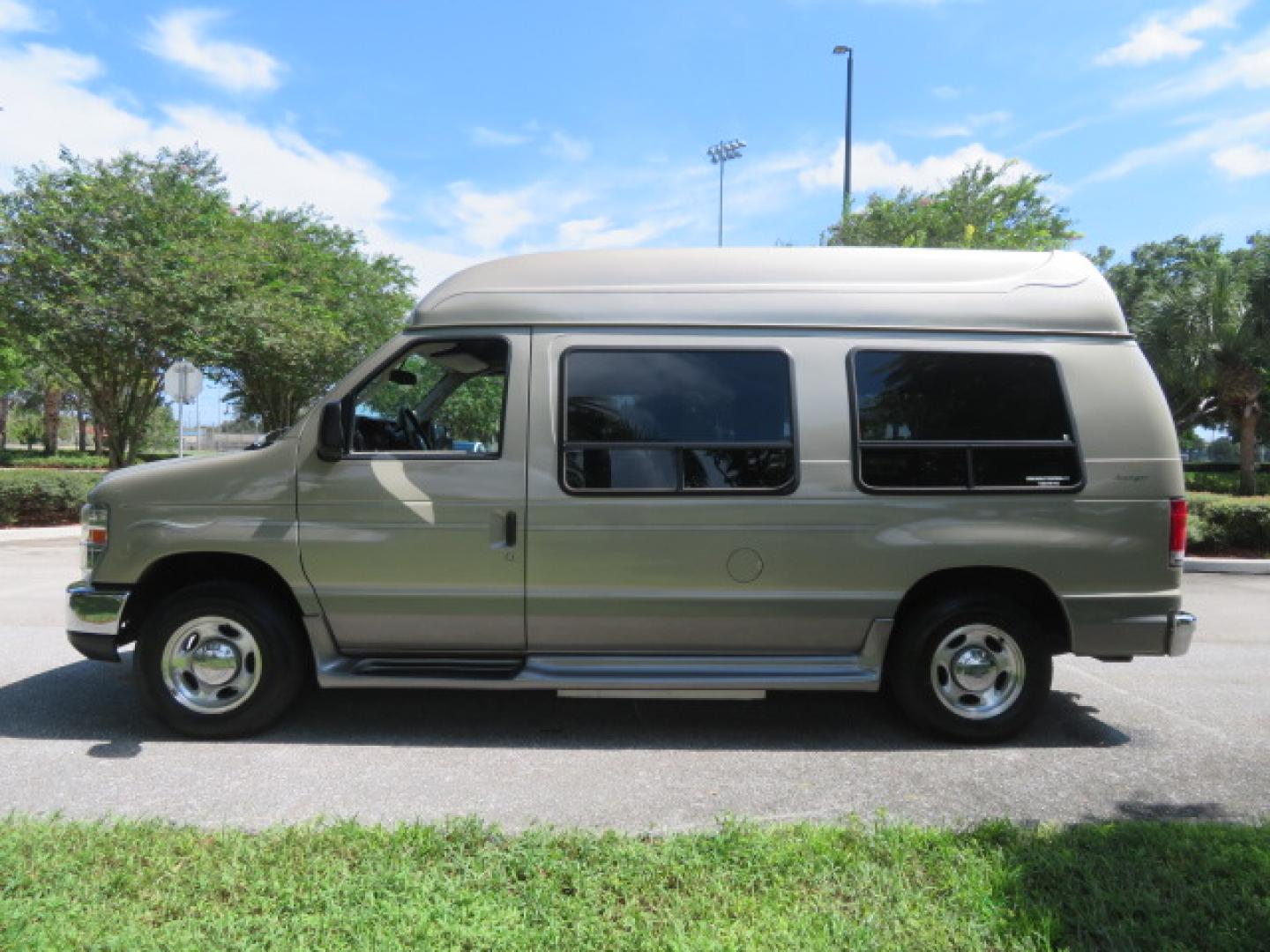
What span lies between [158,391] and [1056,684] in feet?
75.1

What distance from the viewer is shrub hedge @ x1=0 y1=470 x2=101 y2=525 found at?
1552cm

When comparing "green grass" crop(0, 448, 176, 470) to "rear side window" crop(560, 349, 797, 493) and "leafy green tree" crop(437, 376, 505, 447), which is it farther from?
"rear side window" crop(560, 349, 797, 493)

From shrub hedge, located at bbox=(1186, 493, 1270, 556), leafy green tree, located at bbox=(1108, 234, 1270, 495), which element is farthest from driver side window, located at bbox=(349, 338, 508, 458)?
leafy green tree, located at bbox=(1108, 234, 1270, 495)

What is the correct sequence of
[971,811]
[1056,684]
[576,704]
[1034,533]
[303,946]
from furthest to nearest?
[1056,684], [576,704], [1034,533], [971,811], [303,946]

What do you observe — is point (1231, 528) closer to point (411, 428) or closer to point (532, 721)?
point (532, 721)

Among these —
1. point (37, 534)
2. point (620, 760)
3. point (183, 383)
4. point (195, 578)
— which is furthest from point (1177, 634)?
point (183, 383)

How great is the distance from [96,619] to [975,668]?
4.62 m

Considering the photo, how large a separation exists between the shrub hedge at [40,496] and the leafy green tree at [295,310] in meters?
4.81

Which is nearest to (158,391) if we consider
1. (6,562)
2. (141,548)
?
(6,562)

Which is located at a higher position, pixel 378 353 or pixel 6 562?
pixel 378 353

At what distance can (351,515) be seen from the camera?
4.37 metres

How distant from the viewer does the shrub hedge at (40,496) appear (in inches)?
611

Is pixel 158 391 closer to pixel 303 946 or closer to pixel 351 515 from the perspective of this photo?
pixel 351 515

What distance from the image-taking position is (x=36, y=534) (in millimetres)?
14414
